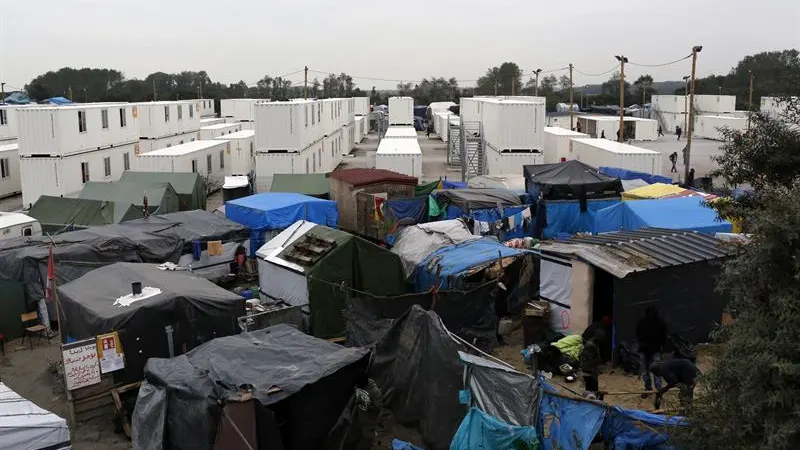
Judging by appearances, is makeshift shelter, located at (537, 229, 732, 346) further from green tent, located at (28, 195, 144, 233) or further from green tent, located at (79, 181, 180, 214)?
green tent, located at (79, 181, 180, 214)

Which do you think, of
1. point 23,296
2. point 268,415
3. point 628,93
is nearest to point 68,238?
point 23,296

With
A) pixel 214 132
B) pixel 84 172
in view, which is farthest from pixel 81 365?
pixel 214 132

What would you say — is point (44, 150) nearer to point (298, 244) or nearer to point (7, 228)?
point (7, 228)

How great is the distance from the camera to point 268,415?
8.10 m

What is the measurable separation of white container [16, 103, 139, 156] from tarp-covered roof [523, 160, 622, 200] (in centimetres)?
1867

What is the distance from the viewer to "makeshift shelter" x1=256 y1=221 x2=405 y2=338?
44.0 ft

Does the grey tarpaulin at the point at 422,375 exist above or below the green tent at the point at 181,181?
below

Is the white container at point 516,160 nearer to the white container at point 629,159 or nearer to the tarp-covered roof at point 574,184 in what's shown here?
the white container at point 629,159

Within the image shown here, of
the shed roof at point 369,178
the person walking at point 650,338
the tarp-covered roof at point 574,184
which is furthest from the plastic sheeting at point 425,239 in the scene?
the person walking at point 650,338

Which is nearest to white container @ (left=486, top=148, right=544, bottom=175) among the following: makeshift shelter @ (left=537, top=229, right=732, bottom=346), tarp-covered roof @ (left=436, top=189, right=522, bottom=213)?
tarp-covered roof @ (left=436, top=189, right=522, bottom=213)

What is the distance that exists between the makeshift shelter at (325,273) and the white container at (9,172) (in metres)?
22.3

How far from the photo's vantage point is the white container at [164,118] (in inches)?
1528

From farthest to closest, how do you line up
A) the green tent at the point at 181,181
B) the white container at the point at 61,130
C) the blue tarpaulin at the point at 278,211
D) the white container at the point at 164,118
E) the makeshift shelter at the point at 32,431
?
the white container at the point at 164,118 → the white container at the point at 61,130 → the green tent at the point at 181,181 → the blue tarpaulin at the point at 278,211 → the makeshift shelter at the point at 32,431

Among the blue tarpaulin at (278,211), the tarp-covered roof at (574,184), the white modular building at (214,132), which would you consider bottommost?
the blue tarpaulin at (278,211)
